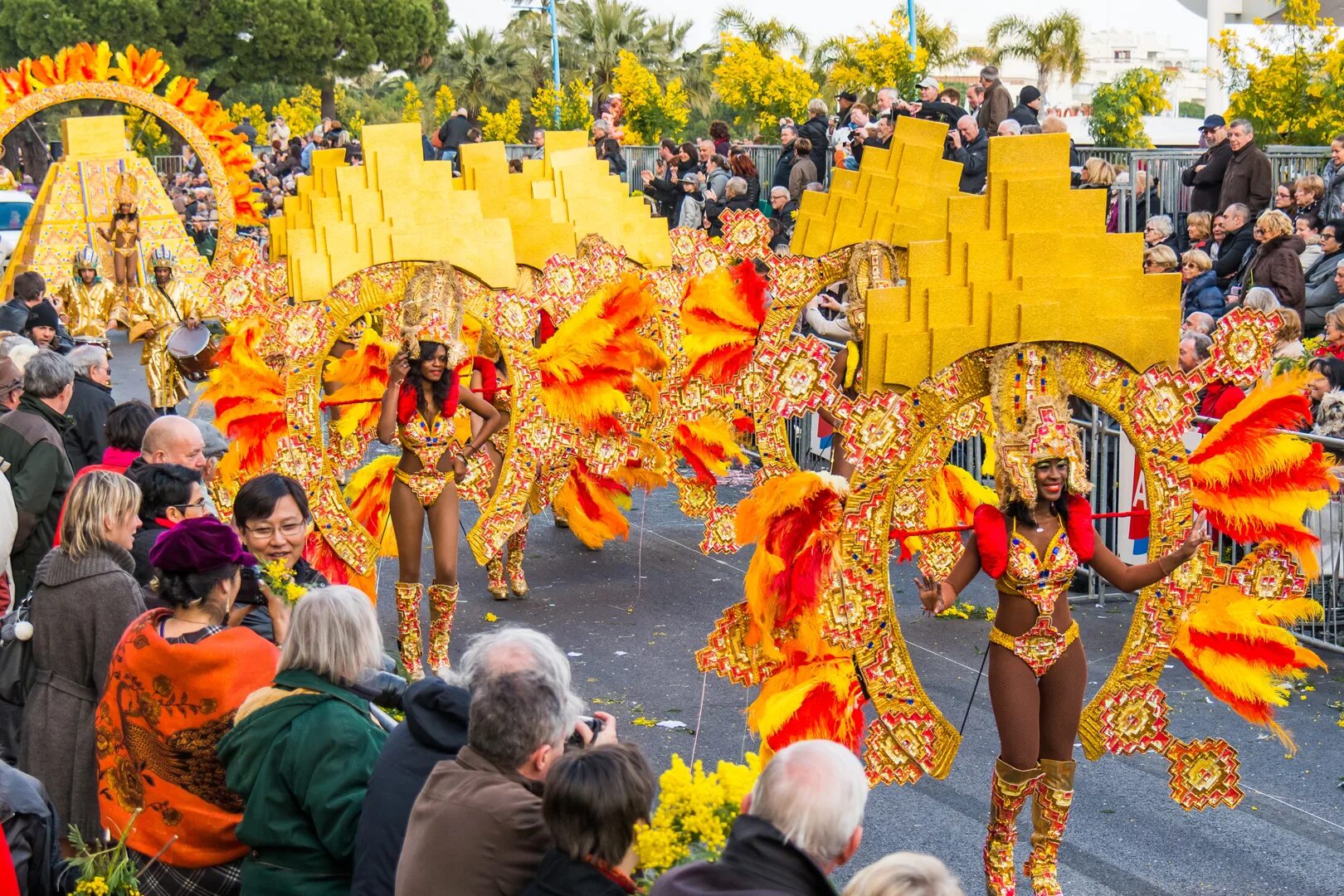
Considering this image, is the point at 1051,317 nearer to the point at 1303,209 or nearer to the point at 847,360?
the point at 847,360

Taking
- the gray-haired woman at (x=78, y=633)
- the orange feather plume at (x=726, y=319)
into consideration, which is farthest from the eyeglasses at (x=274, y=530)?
the orange feather plume at (x=726, y=319)

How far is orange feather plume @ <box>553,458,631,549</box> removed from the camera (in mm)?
10320

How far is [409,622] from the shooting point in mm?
8031

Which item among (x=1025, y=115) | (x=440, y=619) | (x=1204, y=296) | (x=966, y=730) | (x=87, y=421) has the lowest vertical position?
(x=966, y=730)

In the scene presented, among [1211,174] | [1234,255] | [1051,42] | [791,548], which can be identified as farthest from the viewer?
[1051,42]

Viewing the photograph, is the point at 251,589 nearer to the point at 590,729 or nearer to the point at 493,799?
the point at 590,729

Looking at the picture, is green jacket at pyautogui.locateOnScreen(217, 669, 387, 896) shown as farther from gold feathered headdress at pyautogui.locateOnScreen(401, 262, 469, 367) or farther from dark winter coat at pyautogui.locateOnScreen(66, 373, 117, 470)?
dark winter coat at pyautogui.locateOnScreen(66, 373, 117, 470)

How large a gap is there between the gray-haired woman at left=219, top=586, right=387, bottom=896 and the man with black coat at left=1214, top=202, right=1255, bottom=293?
891 cm

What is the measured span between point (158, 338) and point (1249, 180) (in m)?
9.44

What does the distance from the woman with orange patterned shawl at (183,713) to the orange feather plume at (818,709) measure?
2131 millimetres

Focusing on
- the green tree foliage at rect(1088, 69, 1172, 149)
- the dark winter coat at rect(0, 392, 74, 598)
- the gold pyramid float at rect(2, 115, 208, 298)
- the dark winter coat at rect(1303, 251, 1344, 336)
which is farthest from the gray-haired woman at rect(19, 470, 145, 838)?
the gold pyramid float at rect(2, 115, 208, 298)

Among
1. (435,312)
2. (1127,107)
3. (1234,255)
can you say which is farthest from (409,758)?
(1127,107)

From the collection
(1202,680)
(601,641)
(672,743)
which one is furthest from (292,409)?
(1202,680)

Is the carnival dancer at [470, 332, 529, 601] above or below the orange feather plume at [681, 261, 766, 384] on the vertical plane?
below
